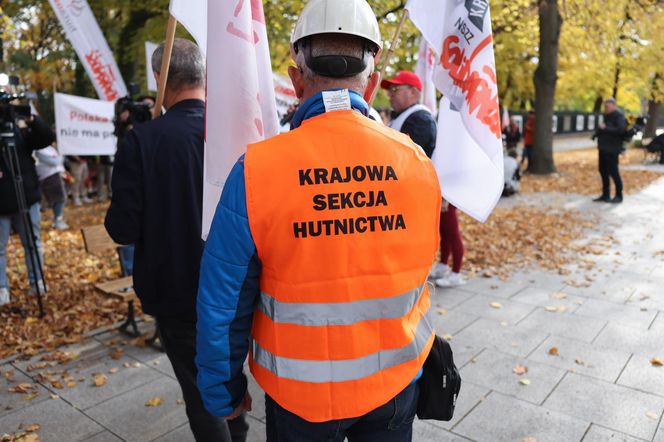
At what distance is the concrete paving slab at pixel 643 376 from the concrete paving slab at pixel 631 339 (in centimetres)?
18

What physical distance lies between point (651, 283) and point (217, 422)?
573 centimetres

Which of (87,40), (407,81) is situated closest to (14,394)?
(407,81)

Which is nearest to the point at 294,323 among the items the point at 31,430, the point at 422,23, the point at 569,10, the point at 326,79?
the point at 326,79

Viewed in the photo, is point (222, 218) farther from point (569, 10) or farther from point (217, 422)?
point (569, 10)

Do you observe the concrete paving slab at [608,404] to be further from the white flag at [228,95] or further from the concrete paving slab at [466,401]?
the white flag at [228,95]

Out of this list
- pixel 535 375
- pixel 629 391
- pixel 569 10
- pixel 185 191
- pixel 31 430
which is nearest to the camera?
pixel 185 191

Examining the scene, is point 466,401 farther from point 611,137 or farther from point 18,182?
point 611,137

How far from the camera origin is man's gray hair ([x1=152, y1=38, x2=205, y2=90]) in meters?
2.60

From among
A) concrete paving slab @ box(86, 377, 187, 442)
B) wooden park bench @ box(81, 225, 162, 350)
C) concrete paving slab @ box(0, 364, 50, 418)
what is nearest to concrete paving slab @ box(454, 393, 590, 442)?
concrete paving slab @ box(86, 377, 187, 442)

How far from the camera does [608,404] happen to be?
3.64m

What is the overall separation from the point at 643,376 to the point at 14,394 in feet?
15.4

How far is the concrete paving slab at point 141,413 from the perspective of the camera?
3.47m

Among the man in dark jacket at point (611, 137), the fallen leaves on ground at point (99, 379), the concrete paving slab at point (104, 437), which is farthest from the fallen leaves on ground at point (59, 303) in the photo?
the man in dark jacket at point (611, 137)

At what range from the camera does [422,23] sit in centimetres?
320
